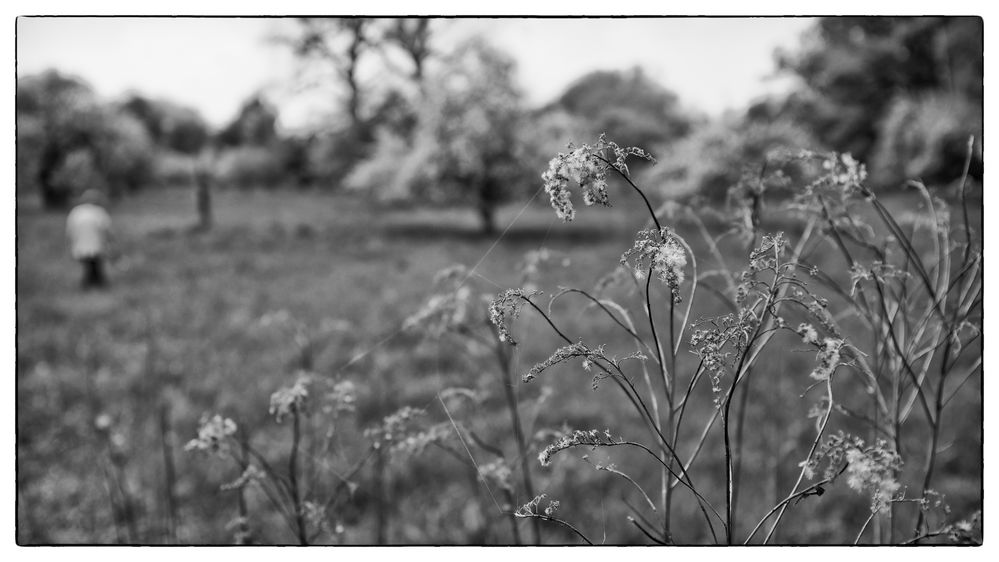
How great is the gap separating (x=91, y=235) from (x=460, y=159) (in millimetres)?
3477

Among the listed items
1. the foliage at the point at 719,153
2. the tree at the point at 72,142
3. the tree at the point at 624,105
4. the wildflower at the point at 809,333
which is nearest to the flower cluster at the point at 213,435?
the wildflower at the point at 809,333

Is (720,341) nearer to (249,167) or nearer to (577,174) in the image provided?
(577,174)

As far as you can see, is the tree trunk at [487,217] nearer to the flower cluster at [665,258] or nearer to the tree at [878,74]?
the tree at [878,74]

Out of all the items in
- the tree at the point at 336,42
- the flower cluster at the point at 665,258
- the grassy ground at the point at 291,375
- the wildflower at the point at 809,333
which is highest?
the tree at the point at 336,42

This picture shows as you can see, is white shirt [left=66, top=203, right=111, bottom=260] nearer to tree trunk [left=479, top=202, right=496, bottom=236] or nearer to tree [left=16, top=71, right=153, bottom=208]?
tree [left=16, top=71, right=153, bottom=208]

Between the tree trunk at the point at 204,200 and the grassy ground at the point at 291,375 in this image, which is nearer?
the grassy ground at the point at 291,375

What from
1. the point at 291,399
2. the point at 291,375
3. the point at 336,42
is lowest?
the point at 291,375

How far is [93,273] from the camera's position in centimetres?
450

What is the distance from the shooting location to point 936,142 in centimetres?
315

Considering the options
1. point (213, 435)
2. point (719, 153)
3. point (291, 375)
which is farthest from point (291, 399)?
point (719, 153)

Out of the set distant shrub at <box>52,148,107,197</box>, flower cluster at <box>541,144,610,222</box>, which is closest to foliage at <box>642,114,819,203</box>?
flower cluster at <box>541,144,610,222</box>

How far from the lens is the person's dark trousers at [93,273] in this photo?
14.4 ft

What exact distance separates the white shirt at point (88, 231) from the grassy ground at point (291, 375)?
0.42ft

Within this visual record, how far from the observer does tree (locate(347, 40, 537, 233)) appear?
600cm
